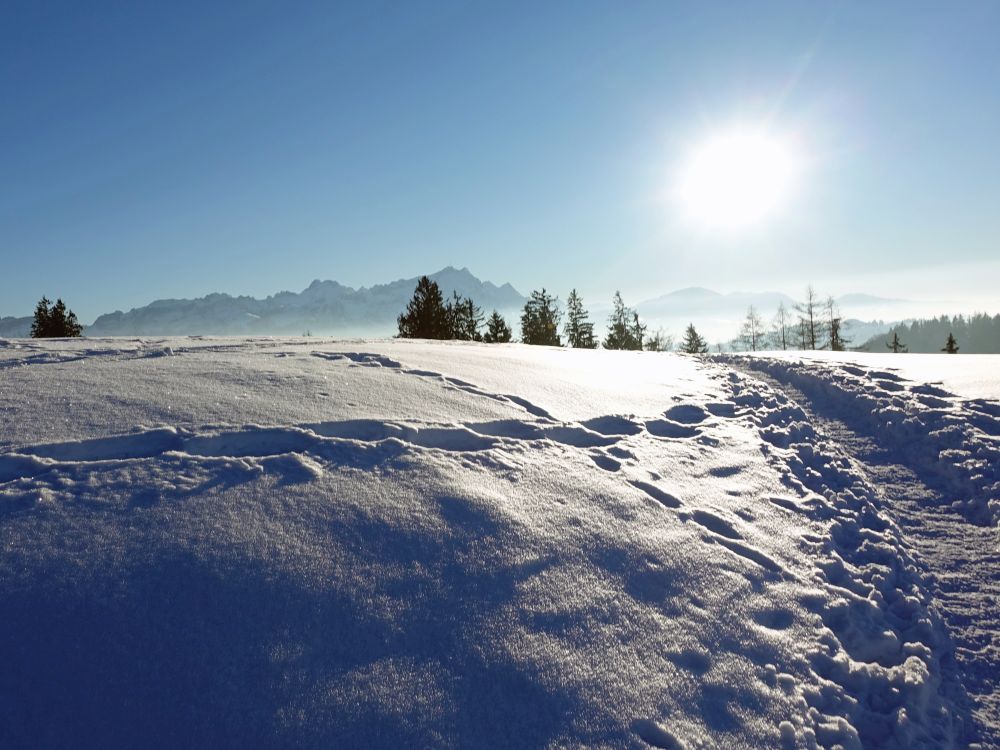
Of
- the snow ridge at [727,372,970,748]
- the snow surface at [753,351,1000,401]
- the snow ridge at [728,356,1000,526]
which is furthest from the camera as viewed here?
the snow surface at [753,351,1000,401]

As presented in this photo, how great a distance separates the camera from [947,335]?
494 ft

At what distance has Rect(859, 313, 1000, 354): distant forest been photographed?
137750 millimetres

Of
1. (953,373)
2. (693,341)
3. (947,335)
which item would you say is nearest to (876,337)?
(947,335)

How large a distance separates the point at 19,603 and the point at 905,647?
5.62 metres

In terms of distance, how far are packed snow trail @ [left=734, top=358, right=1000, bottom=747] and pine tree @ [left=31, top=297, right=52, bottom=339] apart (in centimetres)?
5571

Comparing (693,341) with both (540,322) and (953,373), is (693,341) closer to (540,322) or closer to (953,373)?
(540,322)

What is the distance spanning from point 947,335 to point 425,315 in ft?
585

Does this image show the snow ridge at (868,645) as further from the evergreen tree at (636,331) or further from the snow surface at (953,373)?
the evergreen tree at (636,331)

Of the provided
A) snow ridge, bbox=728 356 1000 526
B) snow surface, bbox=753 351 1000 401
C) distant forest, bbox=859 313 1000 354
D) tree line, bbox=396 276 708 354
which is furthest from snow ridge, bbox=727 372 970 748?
distant forest, bbox=859 313 1000 354

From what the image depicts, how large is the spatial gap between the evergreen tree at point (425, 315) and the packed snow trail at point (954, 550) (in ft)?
122

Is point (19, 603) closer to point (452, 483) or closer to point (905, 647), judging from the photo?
point (452, 483)

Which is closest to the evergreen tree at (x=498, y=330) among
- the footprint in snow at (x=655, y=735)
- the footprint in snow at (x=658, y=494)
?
the footprint in snow at (x=658, y=494)

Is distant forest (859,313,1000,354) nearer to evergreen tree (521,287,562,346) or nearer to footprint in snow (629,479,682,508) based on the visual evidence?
evergreen tree (521,287,562,346)

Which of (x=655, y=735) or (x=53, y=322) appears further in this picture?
(x=53, y=322)
